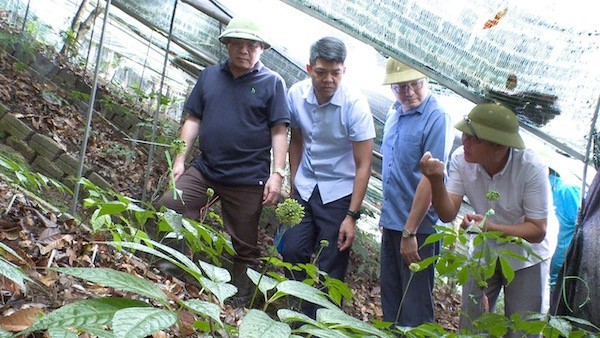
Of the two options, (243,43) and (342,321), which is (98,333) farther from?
(243,43)

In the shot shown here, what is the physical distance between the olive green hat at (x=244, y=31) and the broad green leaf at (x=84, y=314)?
284 centimetres

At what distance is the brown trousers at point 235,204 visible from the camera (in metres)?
4.10

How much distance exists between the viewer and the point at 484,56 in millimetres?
3381

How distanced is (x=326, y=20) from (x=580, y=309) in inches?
68.2

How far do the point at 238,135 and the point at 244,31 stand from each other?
56cm

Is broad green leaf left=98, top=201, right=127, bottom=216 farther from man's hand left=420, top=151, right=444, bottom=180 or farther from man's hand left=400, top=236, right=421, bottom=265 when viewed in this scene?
man's hand left=400, top=236, right=421, bottom=265

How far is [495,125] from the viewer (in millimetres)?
3348

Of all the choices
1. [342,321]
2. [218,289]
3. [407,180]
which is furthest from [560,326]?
[407,180]

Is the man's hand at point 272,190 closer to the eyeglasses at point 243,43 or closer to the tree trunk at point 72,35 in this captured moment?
the eyeglasses at point 243,43

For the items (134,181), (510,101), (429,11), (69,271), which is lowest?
(134,181)

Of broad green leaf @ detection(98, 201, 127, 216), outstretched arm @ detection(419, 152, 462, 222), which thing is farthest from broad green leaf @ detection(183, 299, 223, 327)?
outstretched arm @ detection(419, 152, 462, 222)

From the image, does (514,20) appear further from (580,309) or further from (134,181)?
(134,181)

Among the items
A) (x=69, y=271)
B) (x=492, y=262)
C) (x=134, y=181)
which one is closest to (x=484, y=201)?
(x=492, y=262)

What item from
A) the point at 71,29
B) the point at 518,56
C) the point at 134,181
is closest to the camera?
the point at 518,56
